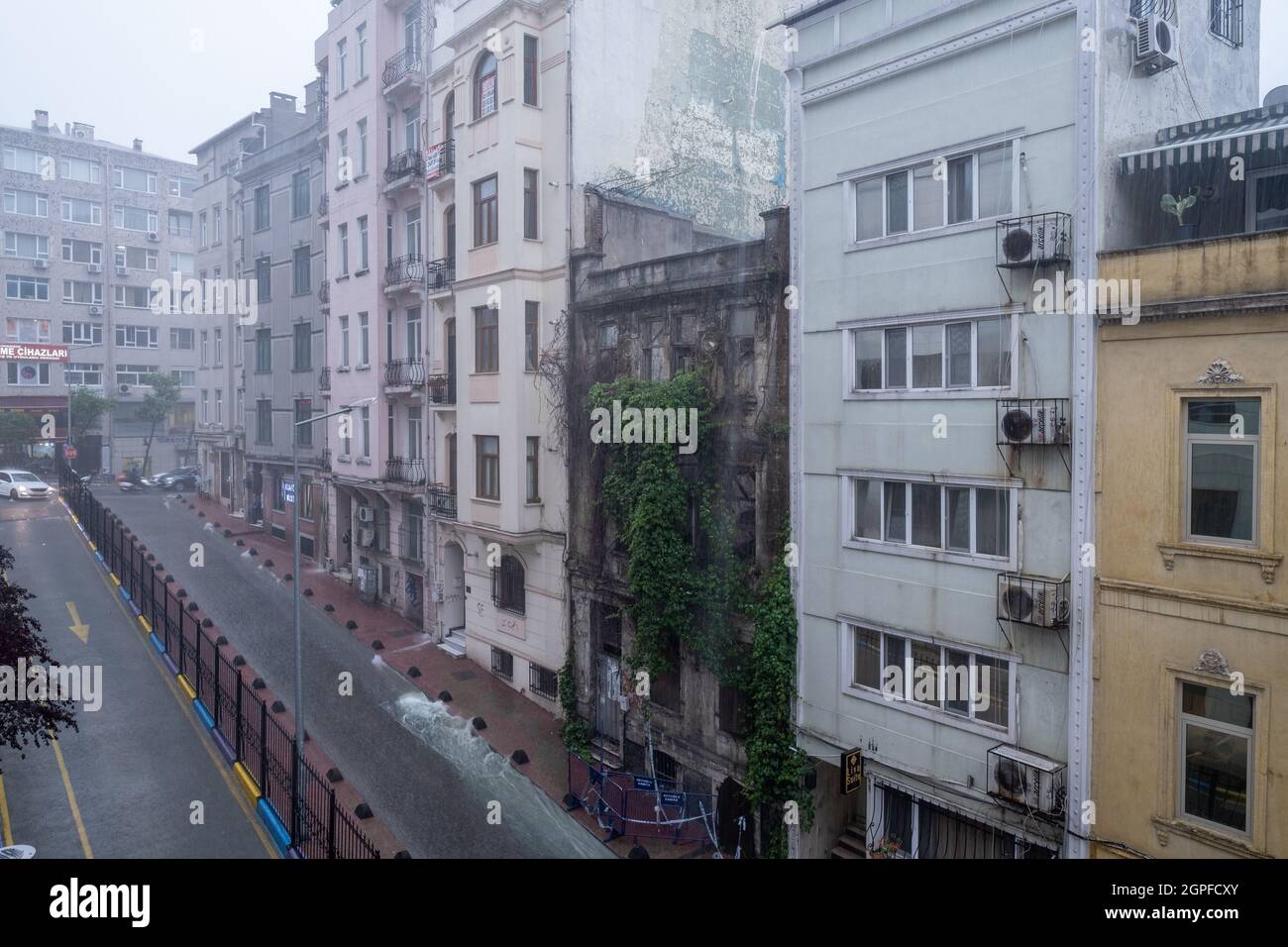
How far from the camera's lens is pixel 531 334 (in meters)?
21.7

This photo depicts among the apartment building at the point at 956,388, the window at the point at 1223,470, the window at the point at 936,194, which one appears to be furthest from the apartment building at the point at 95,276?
the window at the point at 1223,470

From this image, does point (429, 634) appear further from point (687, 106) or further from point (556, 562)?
point (687, 106)

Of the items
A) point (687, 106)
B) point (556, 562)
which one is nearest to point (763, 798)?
point (556, 562)

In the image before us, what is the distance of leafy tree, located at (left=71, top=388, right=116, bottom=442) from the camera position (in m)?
40.7

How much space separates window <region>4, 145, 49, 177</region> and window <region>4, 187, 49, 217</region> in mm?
777

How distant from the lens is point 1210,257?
10.1m

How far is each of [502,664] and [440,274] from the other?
12.2 m

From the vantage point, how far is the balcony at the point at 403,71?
26547mm

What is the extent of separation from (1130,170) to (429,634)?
23.0 meters

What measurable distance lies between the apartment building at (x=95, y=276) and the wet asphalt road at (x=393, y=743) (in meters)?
13.1

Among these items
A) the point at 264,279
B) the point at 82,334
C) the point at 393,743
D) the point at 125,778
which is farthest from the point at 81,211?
the point at 393,743

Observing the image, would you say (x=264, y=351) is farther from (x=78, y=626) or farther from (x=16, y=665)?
(x=16, y=665)

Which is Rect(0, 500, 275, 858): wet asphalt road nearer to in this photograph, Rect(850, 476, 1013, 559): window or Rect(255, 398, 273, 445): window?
Rect(850, 476, 1013, 559): window

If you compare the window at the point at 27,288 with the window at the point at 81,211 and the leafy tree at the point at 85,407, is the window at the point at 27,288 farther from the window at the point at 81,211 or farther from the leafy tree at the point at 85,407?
the leafy tree at the point at 85,407
